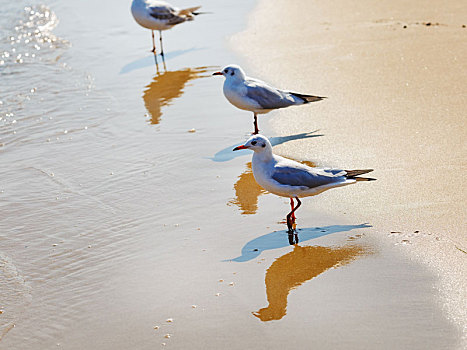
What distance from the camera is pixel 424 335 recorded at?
3.74 meters

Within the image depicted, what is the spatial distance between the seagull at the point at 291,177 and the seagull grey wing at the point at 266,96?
80.4 inches

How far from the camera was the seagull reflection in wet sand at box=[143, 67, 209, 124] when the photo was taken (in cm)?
819

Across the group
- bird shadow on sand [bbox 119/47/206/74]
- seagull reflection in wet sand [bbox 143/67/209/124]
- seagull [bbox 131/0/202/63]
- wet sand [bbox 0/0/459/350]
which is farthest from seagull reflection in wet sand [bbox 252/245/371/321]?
seagull [bbox 131/0/202/63]

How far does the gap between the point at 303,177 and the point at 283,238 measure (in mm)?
507

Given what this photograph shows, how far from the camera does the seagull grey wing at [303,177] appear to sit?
17.0 feet

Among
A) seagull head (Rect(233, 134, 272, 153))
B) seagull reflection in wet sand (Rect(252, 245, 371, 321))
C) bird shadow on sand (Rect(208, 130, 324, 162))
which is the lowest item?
seagull reflection in wet sand (Rect(252, 245, 371, 321))

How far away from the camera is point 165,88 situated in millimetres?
8977

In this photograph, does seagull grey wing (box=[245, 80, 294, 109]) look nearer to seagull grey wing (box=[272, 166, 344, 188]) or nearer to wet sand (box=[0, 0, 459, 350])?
wet sand (box=[0, 0, 459, 350])

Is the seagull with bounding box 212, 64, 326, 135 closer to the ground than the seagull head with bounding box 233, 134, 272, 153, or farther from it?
closer to the ground

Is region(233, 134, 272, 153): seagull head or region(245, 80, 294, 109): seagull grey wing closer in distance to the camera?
region(233, 134, 272, 153): seagull head

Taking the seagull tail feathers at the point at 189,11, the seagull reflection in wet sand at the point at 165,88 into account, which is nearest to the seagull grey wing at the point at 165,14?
the seagull tail feathers at the point at 189,11

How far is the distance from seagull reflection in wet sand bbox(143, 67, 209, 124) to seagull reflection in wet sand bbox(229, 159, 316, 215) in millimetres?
1844

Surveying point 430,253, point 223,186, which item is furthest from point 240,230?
point 430,253

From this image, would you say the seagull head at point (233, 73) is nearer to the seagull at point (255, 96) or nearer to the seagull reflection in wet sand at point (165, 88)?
the seagull at point (255, 96)
